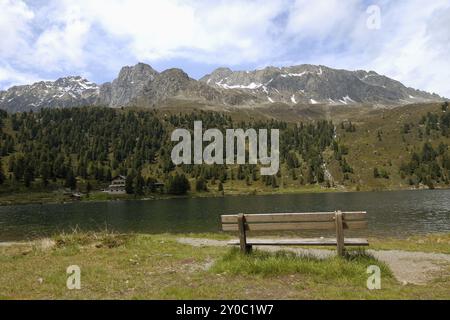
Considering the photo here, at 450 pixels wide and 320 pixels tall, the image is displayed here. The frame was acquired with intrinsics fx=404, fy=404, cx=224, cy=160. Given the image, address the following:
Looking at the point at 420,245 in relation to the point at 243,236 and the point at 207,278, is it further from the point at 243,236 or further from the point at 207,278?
the point at 207,278

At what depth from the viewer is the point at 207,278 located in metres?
14.4

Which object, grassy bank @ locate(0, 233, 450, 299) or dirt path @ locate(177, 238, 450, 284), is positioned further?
dirt path @ locate(177, 238, 450, 284)

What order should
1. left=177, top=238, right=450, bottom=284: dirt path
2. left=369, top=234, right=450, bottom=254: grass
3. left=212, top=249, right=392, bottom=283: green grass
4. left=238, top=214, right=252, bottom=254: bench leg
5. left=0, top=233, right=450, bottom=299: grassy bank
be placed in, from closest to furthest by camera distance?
left=0, top=233, right=450, bottom=299: grassy bank → left=212, top=249, right=392, bottom=283: green grass → left=177, top=238, right=450, bottom=284: dirt path → left=238, top=214, right=252, bottom=254: bench leg → left=369, top=234, right=450, bottom=254: grass

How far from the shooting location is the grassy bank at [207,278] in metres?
12.1

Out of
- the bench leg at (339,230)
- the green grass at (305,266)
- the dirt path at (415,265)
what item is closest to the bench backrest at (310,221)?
the bench leg at (339,230)

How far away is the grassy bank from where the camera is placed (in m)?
12.1

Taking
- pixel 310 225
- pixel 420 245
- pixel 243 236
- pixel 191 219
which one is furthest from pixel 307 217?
pixel 191 219

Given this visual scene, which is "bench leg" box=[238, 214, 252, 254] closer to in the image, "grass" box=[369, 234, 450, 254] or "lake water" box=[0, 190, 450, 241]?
"grass" box=[369, 234, 450, 254]

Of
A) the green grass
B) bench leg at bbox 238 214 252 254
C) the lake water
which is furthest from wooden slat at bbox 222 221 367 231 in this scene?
the lake water

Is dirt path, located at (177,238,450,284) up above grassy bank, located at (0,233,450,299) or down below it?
below

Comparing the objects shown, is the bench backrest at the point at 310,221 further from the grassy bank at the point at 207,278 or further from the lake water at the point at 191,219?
the lake water at the point at 191,219
